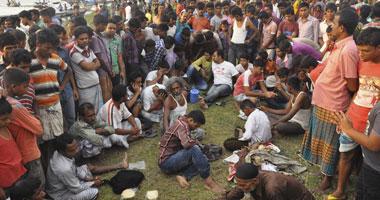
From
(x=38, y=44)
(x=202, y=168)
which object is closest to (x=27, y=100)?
(x=38, y=44)

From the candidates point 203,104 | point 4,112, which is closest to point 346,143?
point 4,112

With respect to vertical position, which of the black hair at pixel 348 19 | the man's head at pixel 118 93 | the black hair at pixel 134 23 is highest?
the black hair at pixel 348 19

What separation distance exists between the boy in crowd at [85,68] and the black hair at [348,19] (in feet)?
12.3

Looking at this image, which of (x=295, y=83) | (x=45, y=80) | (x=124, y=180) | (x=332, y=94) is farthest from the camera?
(x=295, y=83)

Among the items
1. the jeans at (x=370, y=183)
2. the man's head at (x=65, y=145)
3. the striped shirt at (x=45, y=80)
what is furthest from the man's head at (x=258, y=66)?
the man's head at (x=65, y=145)

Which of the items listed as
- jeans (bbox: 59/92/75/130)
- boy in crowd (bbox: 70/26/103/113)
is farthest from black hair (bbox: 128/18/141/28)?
jeans (bbox: 59/92/75/130)

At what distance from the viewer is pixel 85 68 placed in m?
5.19

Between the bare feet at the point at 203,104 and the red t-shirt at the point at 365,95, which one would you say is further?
the bare feet at the point at 203,104

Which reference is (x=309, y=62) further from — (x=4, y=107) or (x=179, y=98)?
(x=4, y=107)

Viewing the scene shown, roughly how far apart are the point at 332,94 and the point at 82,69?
392 cm

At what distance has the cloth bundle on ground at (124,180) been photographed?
419 cm

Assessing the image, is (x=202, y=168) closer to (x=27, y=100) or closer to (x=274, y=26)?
(x=27, y=100)

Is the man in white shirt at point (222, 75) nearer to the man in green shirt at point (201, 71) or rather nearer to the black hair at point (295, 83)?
the man in green shirt at point (201, 71)

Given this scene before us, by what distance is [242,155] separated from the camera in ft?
15.8
